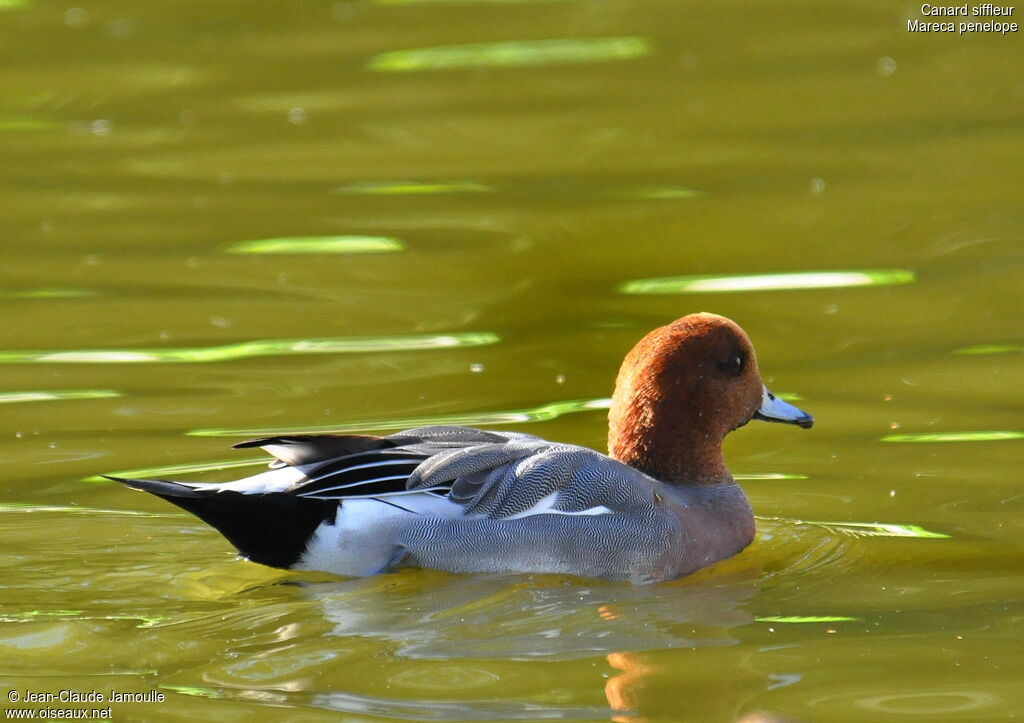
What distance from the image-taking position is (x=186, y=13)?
13453 mm

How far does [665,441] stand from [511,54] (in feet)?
23.3

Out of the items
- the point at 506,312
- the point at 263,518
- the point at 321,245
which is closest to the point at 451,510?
the point at 263,518

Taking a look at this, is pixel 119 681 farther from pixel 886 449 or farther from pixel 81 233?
pixel 81 233

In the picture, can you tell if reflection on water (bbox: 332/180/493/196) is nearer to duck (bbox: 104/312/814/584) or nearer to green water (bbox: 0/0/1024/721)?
green water (bbox: 0/0/1024/721)

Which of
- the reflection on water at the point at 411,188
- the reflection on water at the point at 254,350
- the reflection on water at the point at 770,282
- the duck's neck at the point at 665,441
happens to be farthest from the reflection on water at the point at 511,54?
the duck's neck at the point at 665,441

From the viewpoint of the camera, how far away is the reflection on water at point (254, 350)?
25.9 feet

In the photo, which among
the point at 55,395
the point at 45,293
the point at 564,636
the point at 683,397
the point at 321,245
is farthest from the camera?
the point at 321,245

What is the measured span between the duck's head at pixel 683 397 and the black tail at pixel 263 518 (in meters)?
1.22

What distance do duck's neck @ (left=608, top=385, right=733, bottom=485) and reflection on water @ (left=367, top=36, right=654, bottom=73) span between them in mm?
6643

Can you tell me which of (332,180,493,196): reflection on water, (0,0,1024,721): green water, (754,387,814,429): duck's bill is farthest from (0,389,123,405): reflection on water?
(332,180,493,196): reflection on water

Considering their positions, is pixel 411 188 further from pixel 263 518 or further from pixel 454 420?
pixel 263 518

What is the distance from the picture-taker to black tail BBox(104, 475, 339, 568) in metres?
5.59

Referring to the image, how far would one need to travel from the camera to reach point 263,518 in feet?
18.5

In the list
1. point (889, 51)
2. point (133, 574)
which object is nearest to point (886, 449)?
point (133, 574)
